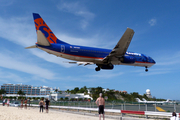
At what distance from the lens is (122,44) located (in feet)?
76.3

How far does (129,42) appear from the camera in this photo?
23.1 metres

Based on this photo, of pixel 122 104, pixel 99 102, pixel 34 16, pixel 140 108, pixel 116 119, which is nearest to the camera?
pixel 99 102

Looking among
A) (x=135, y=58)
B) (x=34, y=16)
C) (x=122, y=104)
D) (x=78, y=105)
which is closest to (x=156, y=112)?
(x=122, y=104)

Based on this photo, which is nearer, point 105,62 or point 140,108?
point 140,108

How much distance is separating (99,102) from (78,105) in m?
12.8

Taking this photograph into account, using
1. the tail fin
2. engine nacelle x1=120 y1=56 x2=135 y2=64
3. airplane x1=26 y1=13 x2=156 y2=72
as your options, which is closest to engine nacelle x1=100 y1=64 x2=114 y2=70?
airplane x1=26 y1=13 x2=156 y2=72

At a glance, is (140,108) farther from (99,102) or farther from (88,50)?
(88,50)

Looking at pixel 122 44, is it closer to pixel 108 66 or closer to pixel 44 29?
pixel 108 66

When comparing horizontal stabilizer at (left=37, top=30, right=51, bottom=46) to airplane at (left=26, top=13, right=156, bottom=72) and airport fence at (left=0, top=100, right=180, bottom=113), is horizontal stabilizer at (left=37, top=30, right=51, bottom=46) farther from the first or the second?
airport fence at (left=0, top=100, right=180, bottom=113)

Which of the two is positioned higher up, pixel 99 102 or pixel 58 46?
pixel 58 46

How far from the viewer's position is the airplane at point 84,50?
22.0 meters

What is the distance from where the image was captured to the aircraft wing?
21781 mm

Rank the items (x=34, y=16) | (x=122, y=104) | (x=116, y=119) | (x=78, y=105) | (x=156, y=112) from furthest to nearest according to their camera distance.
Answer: (x=34, y=16), (x=78, y=105), (x=122, y=104), (x=116, y=119), (x=156, y=112)

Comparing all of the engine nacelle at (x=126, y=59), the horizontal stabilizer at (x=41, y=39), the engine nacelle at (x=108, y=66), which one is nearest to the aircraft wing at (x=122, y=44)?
the engine nacelle at (x=126, y=59)
